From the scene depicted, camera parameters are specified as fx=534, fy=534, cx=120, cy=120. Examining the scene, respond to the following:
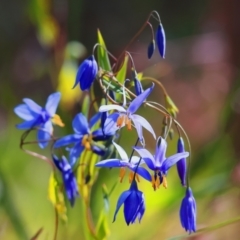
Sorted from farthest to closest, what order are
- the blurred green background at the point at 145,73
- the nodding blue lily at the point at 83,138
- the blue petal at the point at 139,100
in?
the blurred green background at the point at 145,73 → the nodding blue lily at the point at 83,138 → the blue petal at the point at 139,100

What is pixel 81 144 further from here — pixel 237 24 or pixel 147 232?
pixel 237 24

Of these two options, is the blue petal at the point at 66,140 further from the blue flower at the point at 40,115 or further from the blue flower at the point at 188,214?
the blue flower at the point at 188,214

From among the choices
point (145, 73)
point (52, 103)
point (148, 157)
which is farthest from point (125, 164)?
point (145, 73)

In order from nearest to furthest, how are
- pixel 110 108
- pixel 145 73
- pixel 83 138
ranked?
pixel 110 108
pixel 83 138
pixel 145 73

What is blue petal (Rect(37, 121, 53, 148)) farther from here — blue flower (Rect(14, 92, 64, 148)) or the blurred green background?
the blurred green background

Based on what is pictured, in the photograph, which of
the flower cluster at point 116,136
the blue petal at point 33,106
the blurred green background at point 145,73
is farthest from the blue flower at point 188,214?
the blurred green background at point 145,73

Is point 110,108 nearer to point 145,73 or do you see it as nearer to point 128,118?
point 128,118
